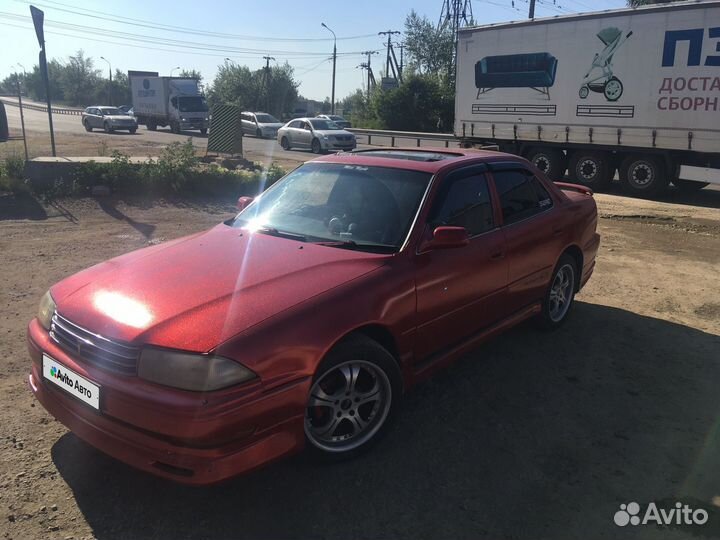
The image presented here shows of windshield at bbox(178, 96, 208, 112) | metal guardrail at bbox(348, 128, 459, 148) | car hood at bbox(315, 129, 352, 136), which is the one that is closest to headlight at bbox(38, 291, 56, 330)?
metal guardrail at bbox(348, 128, 459, 148)

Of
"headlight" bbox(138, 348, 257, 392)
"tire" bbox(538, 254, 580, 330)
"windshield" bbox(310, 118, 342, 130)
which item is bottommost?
"tire" bbox(538, 254, 580, 330)

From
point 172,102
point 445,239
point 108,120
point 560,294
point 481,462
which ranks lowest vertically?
point 481,462

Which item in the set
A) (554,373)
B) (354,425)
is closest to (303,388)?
(354,425)

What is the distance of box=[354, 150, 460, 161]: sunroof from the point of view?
14.1ft

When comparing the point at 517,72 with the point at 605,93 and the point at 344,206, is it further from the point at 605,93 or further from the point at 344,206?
the point at 344,206

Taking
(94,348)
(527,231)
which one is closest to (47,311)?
(94,348)

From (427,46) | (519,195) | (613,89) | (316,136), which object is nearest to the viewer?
(519,195)

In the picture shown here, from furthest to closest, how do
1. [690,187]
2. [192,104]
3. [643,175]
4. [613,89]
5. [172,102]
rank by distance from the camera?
[172,102]
[192,104]
[690,187]
[643,175]
[613,89]

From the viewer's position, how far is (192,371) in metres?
2.51

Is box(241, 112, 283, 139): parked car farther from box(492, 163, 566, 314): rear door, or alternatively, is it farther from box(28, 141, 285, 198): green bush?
box(492, 163, 566, 314): rear door

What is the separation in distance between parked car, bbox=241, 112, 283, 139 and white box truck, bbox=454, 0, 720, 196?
18.2 meters

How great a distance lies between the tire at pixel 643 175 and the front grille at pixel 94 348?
14.3 metres

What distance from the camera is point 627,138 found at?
14141mm

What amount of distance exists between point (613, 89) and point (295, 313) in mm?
13919
